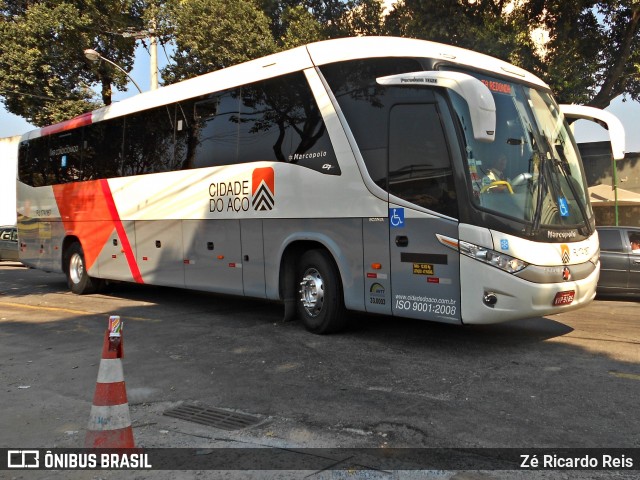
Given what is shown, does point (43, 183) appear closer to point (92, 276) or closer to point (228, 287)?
point (92, 276)

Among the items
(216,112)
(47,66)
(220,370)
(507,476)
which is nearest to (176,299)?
(216,112)

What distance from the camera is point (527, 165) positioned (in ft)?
21.1

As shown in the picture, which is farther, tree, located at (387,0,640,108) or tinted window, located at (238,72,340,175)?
tree, located at (387,0,640,108)

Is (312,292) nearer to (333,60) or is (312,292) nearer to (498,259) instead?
(498,259)

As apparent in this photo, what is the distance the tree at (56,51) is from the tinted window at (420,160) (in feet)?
64.4

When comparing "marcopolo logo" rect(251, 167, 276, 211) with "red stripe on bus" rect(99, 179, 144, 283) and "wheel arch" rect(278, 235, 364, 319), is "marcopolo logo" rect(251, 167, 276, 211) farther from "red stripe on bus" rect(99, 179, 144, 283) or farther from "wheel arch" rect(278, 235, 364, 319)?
"red stripe on bus" rect(99, 179, 144, 283)

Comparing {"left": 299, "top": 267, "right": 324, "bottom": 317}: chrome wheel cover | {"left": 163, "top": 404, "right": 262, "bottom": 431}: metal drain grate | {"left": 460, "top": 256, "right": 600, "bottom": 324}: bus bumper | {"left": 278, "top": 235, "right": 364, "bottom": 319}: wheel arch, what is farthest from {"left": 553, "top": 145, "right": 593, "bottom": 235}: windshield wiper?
{"left": 163, "top": 404, "right": 262, "bottom": 431}: metal drain grate

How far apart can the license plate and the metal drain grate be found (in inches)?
144

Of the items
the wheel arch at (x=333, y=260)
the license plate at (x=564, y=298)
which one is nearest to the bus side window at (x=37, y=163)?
the wheel arch at (x=333, y=260)

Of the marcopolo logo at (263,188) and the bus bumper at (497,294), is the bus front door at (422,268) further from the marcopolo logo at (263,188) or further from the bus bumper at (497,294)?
the marcopolo logo at (263,188)

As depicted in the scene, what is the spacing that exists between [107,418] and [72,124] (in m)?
10.9

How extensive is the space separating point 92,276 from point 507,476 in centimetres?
1099

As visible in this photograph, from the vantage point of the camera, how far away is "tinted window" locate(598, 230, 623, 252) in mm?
11336

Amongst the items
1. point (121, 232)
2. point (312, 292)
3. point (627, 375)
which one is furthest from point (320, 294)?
point (121, 232)
